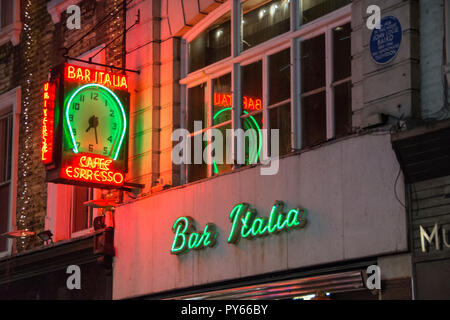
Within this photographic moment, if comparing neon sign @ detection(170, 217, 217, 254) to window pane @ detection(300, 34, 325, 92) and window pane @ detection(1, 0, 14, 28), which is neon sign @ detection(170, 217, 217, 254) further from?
window pane @ detection(1, 0, 14, 28)

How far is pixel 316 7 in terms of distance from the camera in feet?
42.7

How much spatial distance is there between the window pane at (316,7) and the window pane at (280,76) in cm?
58

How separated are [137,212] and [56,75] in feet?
8.30

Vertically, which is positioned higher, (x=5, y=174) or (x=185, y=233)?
(x=5, y=174)

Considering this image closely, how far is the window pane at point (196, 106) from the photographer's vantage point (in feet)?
49.5

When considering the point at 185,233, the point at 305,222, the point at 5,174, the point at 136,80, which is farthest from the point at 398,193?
the point at 5,174

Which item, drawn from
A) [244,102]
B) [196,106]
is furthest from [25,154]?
[244,102]

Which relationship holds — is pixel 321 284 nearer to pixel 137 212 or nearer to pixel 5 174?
pixel 137 212

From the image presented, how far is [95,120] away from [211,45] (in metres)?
2.19

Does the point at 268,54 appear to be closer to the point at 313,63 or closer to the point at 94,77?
the point at 313,63

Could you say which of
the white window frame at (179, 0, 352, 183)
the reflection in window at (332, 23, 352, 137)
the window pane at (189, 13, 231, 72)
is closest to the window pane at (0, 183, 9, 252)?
the white window frame at (179, 0, 352, 183)

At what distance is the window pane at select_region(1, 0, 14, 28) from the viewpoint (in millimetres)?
19906

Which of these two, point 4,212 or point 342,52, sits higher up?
point 342,52
